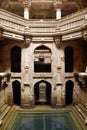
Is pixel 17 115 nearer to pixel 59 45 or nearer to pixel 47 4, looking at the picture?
pixel 59 45

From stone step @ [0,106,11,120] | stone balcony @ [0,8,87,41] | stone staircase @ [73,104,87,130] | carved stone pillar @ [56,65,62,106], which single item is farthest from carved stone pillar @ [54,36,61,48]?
stone step @ [0,106,11,120]

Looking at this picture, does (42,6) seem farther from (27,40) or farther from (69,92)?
(69,92)

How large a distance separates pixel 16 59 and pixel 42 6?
20.2ft

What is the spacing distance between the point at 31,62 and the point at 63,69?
111 inches

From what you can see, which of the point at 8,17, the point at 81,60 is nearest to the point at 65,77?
the point at 81,60

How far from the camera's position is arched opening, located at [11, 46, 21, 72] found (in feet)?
53.6

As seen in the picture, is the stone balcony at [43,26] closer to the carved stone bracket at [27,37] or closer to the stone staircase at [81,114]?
the carved stone bracket at [27,37]

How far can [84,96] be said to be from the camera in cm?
1357

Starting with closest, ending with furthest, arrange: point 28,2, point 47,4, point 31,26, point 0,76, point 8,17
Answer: point 0,76
point 8,17
point 31,26
point 28,2
point 47,4

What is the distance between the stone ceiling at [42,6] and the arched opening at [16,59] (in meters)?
4.54

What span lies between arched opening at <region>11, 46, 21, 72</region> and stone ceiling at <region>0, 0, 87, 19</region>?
454 cm

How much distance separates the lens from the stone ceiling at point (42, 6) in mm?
17359

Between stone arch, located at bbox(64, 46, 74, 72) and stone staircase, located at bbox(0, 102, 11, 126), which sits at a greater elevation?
stone arch, located at bbox(64, 46, 74, 72)

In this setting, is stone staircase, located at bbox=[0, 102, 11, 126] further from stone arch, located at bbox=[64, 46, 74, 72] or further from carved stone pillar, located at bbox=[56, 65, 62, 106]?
stone arch, located at bbox=[64, 46, 74, 72]
